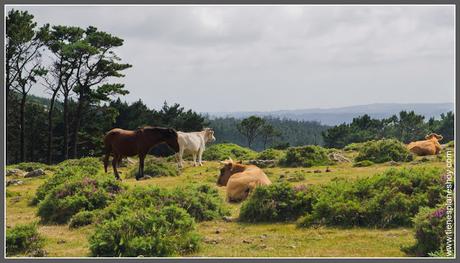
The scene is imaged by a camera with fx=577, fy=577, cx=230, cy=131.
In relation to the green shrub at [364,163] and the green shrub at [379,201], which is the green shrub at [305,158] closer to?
the green shrub at [364,163]

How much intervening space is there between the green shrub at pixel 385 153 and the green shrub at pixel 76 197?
15428mm

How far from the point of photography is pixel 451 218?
35.2ft

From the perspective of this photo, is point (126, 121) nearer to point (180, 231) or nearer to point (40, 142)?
point (40, 142)

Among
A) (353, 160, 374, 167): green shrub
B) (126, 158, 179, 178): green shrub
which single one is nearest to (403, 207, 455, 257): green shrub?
(126, 158, 179, 178): green shrub

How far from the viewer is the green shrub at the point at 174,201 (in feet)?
45.7

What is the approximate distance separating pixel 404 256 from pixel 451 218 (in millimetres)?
1128

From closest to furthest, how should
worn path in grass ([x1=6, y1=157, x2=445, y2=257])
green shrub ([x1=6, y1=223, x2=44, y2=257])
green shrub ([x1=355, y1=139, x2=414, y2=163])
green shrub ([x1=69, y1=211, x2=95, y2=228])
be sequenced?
1. worn path in grass ([x1=6, y1=157, x2=445, y2=257])
2. green shrub ([x1=6, y1=223, x2=44, y2=257])
3. green shrub ([x1=69, y1=211, x2=95, y2=228])
4. green shrub ([x1=355, y1=139, x2=414, y2=163])

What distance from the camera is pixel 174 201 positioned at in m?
14.5

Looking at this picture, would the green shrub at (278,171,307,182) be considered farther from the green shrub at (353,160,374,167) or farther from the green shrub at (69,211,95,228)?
the green shrub at (69,211,95,228)

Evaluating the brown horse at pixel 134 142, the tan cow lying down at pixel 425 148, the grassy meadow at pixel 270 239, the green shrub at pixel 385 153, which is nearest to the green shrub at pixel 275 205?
the grassy meadow at pixel 270 239

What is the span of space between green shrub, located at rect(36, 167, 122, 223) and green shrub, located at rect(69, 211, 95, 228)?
0.73 meters

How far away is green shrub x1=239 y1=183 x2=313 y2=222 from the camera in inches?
569

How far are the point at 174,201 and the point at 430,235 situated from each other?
251 inches

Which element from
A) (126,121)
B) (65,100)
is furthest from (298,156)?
(126,121)
